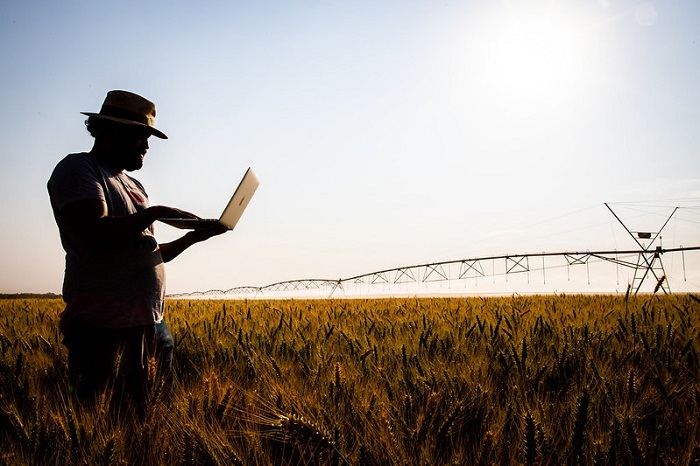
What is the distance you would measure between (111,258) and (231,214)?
30.5 inches

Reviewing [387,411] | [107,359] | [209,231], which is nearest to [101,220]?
[209,231]

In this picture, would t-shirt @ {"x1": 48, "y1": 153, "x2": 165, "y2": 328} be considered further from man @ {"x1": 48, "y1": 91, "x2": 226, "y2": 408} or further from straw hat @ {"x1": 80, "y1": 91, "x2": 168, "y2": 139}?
straw hat @ {"x1": 80, "y1": 91, "x2": 168, "y2": 139}

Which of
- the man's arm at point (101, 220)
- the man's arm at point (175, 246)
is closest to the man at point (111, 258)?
the man's arm at point (101, 220)

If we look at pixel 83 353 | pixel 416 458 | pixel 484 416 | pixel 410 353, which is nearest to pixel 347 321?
pixel 410 353

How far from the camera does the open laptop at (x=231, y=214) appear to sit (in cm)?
229

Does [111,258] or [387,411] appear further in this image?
[111,258]

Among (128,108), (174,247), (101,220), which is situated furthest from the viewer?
(174,247)

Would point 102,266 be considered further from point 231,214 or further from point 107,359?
point 231,214

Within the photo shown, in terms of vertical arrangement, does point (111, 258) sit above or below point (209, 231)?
below

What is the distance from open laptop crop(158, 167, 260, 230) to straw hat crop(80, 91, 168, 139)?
0.73 metres

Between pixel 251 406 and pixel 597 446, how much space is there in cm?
126

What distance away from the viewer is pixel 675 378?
7.63 ft

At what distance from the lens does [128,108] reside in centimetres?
265

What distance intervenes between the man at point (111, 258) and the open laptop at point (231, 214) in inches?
2.3
